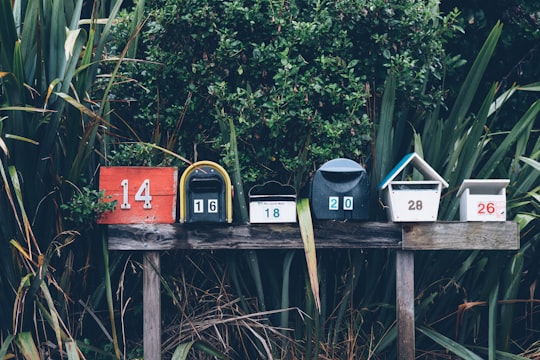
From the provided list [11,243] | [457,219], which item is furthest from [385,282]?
[11,243]

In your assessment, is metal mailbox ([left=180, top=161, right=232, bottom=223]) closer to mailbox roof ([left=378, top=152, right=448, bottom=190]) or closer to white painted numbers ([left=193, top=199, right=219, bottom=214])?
white painted numbers ([left=193, top=199, right=219, bottom=214])

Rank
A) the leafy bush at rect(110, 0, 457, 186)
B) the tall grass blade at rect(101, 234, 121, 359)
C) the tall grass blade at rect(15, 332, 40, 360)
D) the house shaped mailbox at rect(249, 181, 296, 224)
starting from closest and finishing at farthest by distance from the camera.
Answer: the tall grass blade at rect(15, 332, 40, 360)
the tall grass blade at rect(101, 234, 121, 359)
the house shaped mailbox at rect(249, 181, 296, 224)
the leafy bush at rect(110, 0, 457, 186)

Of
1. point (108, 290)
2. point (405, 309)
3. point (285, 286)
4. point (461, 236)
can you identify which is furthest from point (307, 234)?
point (108, 290)

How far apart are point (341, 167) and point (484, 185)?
680 millimetres

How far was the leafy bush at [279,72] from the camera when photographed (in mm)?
3795

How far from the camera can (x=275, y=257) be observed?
408 cm

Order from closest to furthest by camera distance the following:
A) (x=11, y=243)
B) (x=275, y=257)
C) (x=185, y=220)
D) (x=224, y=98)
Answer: (x=11, y=243) < (x=185, y=220) < (x=224, y=98) < (x=275, y=257)

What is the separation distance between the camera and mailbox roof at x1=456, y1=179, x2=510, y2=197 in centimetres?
352

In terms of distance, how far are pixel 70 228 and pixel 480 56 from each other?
2.22 m

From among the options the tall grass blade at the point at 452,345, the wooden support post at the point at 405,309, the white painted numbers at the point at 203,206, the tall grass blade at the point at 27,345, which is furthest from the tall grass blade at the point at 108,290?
the tall grass blade at the point at 452,345

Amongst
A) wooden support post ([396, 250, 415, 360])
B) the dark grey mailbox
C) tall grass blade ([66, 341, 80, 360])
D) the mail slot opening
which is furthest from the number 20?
wooden support post ([396, 250, 415, 360])

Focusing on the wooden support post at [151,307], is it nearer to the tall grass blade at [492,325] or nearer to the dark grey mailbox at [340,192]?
the dark grey mailbox at [340,192]

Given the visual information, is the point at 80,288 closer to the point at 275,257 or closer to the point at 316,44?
the point at 275,257

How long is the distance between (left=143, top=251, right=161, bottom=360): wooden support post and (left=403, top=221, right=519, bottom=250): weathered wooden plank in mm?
1188
